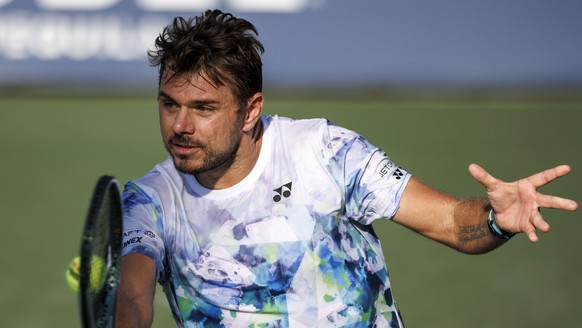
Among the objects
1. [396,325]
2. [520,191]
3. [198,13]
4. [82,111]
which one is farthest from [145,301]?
[82,111]

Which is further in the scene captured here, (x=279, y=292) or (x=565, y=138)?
(x=565, y=138)

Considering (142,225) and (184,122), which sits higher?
(184,122)

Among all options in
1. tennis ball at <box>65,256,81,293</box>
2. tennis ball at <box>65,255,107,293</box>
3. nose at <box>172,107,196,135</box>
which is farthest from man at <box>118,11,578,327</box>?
tennis ball at <box>65,256,81,293</box>

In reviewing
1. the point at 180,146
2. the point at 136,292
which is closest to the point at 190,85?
the point at 180,146

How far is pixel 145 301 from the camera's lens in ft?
13.4

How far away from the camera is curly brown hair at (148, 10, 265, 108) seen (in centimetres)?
433

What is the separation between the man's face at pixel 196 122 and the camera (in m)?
4.29

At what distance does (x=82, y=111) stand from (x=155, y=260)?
6110 millimetres

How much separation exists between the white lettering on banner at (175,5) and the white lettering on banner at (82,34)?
0.08m

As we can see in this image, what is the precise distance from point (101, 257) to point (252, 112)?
3.51ft

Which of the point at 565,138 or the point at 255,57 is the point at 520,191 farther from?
the point at 565,138

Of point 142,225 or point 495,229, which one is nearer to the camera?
point 495,229

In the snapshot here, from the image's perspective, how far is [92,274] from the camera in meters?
3.54

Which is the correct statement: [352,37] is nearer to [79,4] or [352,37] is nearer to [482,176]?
[79,4]
